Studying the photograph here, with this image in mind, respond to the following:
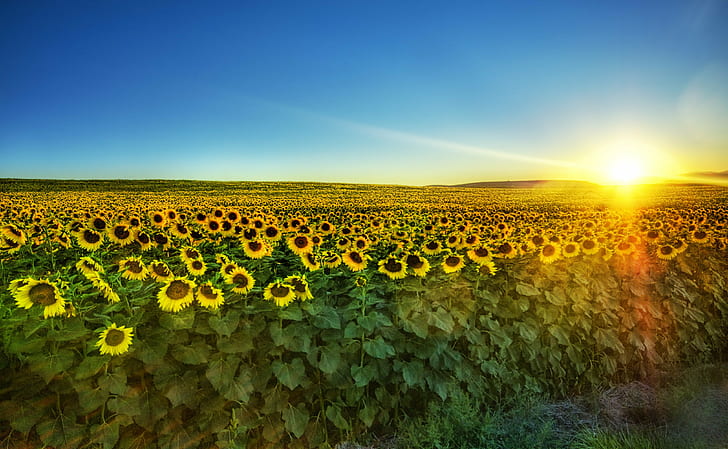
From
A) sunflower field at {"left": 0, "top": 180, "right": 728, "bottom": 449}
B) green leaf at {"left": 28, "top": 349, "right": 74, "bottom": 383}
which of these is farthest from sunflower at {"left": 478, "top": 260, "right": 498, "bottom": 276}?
green leaf at {"left": 28, "top": 349, "right": 74, "bottom": 383}

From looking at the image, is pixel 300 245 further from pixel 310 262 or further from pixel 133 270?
pixel 133 270

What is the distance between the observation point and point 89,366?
9.51 ft

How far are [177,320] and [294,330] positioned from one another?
721 mm

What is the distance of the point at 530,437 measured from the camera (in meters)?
3.67

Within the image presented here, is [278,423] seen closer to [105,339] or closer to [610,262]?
[105,339]

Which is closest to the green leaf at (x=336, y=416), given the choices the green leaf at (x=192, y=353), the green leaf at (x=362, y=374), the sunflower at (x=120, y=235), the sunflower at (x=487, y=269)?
the green leaf at (x=362, y=374)

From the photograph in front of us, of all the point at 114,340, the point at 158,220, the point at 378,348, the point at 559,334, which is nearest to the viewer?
the point at 114,340

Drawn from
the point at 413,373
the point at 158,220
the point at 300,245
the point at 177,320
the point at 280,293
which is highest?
the point at 158,220

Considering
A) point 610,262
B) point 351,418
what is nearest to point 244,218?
point 351,418

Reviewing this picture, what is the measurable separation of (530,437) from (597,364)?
1.80m

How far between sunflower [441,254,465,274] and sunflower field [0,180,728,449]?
10 mm

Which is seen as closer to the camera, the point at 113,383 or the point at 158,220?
the point at 113,383

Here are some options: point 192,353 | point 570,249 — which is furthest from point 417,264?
point 570,249

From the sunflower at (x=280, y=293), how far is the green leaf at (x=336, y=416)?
0.88 metres
